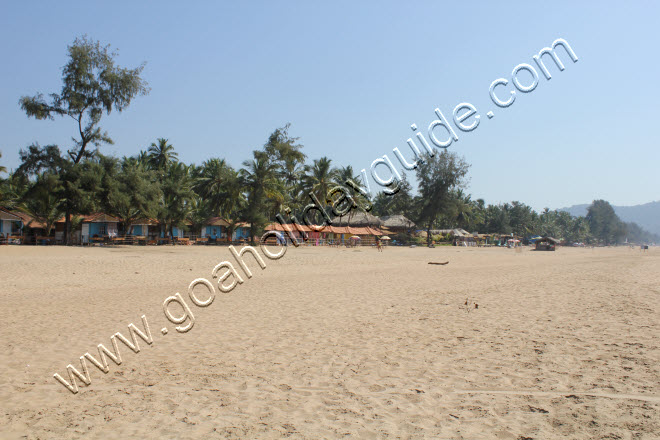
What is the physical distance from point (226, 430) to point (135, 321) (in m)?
5.15

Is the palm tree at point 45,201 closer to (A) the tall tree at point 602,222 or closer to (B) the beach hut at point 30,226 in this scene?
(B) the beach hut at point 30,226

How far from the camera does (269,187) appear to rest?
42438 mm

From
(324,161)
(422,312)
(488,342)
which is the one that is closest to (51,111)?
(324,161)

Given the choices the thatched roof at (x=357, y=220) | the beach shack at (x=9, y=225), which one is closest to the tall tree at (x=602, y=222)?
the thatched roof at (x=357, y=220)

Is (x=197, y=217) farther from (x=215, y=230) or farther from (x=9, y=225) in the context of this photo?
(x=9, y=225)

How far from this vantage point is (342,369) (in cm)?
539

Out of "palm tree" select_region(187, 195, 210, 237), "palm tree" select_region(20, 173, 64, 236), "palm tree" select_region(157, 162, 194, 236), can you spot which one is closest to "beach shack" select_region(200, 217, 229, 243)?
"palm tree" select_region(187, 195, 210, 237)

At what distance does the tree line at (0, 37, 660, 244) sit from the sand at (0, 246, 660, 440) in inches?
921

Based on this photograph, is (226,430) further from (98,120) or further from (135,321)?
(98,120)

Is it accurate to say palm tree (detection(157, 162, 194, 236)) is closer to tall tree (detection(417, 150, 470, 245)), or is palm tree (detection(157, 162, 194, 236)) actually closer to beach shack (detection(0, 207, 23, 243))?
beach shack (detection(0, 207, 23, 243))

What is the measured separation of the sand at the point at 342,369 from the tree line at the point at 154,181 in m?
23.4

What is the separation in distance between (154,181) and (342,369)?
35.6 metres

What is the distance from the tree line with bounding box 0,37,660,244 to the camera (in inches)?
1246

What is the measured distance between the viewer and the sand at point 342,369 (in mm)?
3871
